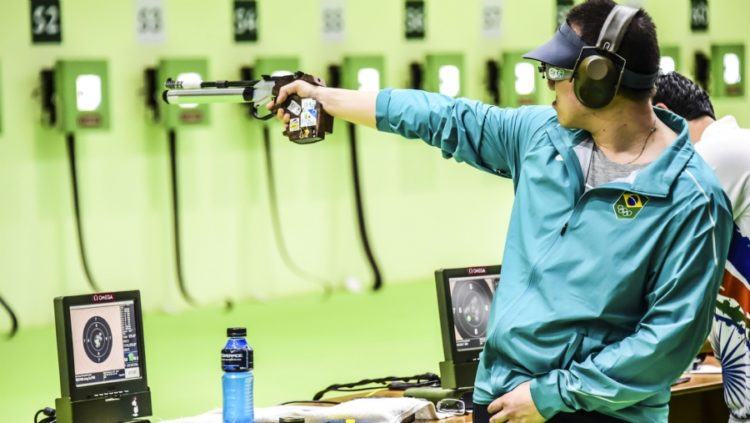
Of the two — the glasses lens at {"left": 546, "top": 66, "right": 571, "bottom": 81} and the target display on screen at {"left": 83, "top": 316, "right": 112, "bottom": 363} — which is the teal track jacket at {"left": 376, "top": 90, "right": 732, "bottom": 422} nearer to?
the glasses lens at {"left": 546, "top": 66, "right": 571, "bottom": 81}

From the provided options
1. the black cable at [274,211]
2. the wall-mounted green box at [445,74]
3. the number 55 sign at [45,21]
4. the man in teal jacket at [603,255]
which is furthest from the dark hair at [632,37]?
the wall-mounted green box at [445,74]

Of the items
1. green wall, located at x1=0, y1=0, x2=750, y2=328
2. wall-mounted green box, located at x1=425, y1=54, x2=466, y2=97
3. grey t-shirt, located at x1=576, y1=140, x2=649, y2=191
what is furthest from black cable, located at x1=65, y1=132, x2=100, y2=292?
grey t-shirt, located at x1=576, y1=140, x2=649, y2=191

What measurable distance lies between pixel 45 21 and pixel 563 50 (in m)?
3.36

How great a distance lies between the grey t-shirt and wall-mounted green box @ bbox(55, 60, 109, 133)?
10.7 feet

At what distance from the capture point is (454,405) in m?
3.05

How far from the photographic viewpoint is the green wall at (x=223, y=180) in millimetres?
5039

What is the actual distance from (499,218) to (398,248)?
2.26ft

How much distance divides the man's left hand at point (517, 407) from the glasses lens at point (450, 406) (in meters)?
0.87

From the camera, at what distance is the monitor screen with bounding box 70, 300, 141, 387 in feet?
9.34

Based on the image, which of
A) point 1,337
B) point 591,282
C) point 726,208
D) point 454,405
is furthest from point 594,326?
point 1,337

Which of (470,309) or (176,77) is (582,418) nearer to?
(470,309)

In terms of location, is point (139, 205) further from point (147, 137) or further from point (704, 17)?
point (704, 17)

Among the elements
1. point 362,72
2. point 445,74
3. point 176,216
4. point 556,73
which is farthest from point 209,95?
point 445,74

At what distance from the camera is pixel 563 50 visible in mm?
2184
